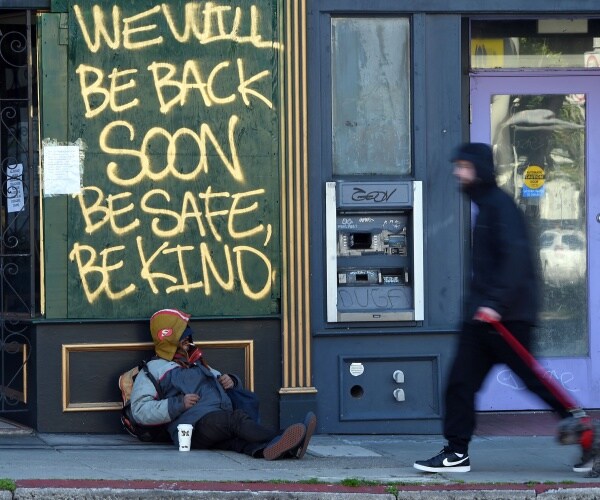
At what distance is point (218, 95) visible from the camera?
28.7 ft

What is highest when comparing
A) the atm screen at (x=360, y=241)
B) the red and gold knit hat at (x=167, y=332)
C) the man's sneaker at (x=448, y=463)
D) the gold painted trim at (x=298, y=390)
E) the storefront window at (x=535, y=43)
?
the storefront window at (x=535, y=43)

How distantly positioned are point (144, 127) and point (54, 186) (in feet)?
2.46

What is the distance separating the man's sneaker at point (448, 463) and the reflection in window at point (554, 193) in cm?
284

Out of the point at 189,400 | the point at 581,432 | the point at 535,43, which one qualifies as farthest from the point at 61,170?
the point at 581,432

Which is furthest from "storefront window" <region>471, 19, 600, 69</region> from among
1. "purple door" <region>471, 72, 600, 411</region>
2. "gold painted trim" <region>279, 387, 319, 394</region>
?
"gold painted trim" <region>279, 387, 319, 394</region>

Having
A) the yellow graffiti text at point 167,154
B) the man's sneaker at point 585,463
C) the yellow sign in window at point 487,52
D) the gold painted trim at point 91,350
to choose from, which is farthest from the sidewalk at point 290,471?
the yellow sign in window at point 487,52

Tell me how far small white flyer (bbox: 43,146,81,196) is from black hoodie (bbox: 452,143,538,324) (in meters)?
3.03

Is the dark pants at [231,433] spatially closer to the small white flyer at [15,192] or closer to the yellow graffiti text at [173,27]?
the small white flyer at [15,192]

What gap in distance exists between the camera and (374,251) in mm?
8977

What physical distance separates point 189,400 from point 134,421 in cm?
51

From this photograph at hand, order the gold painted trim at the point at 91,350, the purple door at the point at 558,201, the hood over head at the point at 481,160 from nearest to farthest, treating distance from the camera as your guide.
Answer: the hood over head at the point at 481,160, the gold painted trim at the point at 91,350, the purple door at the point at 558,201

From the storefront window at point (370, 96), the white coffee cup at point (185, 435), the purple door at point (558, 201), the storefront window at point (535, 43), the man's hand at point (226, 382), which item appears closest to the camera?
the white coffee cup at point (185, 435)

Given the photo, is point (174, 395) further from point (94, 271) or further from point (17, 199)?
point (17, 199)

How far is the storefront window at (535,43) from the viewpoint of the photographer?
31.2 feet
